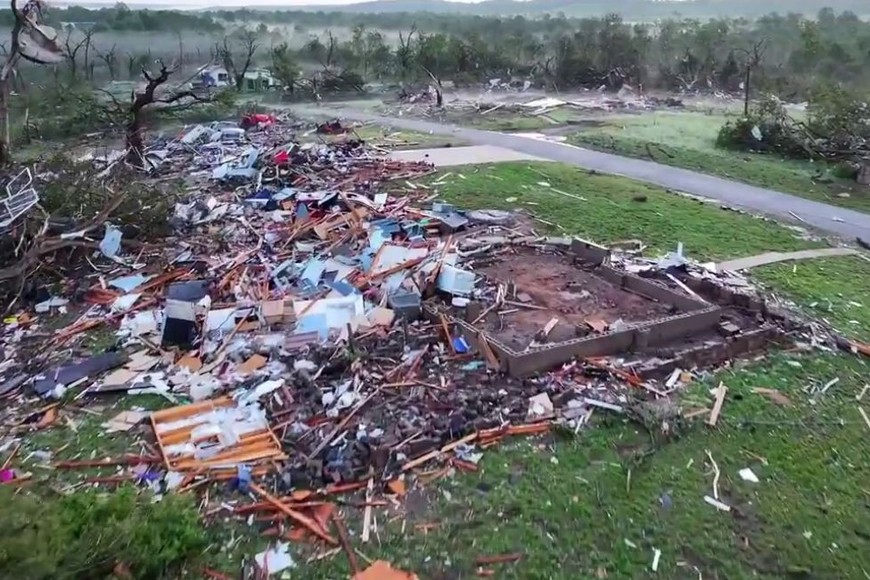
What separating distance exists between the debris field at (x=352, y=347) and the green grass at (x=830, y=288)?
57 centimetres

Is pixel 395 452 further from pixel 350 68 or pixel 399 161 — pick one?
pixel 350 68

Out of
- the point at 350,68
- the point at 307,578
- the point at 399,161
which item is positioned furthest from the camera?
the point at 350,68

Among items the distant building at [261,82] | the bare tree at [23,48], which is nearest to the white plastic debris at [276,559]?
the bare tree at [23,48]

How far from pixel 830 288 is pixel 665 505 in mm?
5432

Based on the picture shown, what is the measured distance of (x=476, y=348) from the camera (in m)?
7.24

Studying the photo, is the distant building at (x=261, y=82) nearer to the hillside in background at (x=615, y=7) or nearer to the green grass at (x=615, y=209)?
the green grass at (x=615, y=209)

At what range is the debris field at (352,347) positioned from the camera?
18.2 feet

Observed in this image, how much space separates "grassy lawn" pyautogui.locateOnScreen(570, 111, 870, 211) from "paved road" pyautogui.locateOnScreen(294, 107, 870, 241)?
509 mm

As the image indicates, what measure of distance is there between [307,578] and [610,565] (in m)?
1.98

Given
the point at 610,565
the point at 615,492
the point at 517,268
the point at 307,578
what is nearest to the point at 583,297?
the point at 517,268

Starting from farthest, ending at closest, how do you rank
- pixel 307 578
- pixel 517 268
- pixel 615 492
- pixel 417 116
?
pixel 417 116
pixel 517 268
pixel 615 492
pixel 307 578

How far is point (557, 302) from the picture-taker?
850 cm

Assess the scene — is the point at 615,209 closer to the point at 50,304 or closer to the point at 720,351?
the point at 720,351

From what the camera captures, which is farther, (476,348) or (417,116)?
(417,116)
